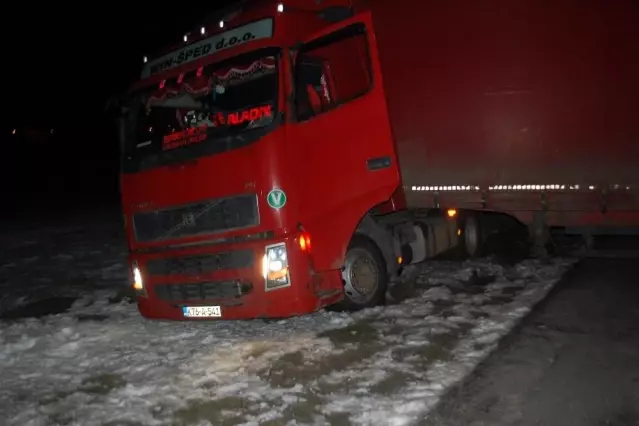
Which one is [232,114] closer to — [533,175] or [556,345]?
[533,175]

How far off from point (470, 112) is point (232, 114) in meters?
2.65

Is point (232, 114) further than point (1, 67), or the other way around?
point (1, 67)

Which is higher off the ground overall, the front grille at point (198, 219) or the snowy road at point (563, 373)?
the front grille at point (198, 219)

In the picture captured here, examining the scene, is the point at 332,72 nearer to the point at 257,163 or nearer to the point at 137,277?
the point at 257,163

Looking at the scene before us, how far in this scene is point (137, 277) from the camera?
7.10 metres

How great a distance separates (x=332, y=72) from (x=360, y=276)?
2.40 m

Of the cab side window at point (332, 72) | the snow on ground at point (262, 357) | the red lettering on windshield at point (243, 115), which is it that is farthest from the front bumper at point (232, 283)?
the cab side window at point (332, 72)

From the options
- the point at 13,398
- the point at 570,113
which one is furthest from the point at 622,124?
the point at 13,398

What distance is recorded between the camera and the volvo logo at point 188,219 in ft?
21.5

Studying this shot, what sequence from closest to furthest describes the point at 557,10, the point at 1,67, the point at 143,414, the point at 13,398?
the point at 143,414 → the point at 13,398 → the point at 557,10 → the point at 1,67

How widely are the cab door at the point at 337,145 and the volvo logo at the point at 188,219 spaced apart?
1174 millimetres

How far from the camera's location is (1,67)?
3491 centimetres

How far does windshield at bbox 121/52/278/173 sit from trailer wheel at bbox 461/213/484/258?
4.99m

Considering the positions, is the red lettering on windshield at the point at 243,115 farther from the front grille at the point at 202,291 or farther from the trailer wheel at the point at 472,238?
the trailer wheel at the point at 472,238
